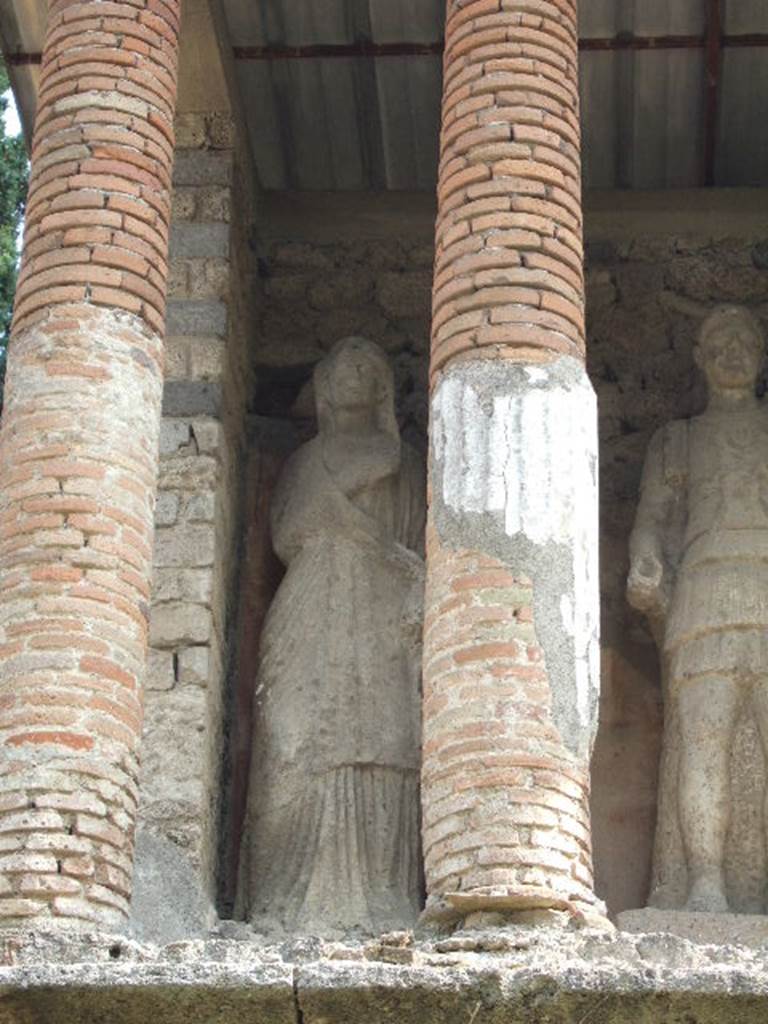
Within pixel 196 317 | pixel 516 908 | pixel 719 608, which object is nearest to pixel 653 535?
pixel 719 608

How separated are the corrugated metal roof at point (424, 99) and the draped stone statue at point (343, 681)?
147cm

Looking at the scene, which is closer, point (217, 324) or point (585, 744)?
point (585, 744)

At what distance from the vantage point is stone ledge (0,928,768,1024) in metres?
7.89

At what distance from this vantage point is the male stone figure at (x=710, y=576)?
11031 mm

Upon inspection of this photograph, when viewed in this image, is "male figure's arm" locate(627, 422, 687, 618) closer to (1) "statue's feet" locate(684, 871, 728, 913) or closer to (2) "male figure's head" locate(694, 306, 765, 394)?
(2) "male figure's head" locate(694, 306, 765, 394)

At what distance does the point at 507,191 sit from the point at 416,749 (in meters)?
2.44

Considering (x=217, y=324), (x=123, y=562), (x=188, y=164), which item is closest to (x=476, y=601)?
(x=123, y=562)

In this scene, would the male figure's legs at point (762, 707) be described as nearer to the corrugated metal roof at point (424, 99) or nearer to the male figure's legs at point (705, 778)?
the male figure's legs at point (705, 778)

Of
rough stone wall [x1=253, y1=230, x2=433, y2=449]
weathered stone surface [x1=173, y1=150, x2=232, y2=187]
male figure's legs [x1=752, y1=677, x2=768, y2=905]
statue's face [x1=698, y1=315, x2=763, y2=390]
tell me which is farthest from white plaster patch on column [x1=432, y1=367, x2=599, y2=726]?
rough stone wall [x1=253, y1=230, x2=433, y2=449]

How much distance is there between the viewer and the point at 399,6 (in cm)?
1256

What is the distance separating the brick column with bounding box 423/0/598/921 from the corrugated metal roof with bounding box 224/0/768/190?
1.58 metres

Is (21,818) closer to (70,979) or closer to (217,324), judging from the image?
(70,979)

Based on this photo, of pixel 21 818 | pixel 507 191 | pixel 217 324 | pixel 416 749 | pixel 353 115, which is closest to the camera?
pixel 21 818

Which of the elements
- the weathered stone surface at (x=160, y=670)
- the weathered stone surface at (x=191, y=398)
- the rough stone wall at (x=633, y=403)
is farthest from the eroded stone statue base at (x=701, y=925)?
the weathered stone surface at (x=191, y=398)
